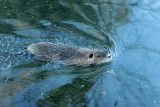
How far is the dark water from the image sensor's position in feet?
14.4

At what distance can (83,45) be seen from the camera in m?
Result: 5.79

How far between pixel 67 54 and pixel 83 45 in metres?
0.72

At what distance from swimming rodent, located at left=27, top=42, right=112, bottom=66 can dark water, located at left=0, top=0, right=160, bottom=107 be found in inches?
5.1

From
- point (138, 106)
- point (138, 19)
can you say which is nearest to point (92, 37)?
point (138, 19)

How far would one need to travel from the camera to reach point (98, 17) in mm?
7078

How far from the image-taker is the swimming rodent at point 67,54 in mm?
5152

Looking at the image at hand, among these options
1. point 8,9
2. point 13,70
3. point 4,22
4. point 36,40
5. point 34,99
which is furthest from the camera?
point 8,9

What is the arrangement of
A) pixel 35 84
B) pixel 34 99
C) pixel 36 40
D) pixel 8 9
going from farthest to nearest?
pixel 8 9
pixel 36 40
pixel 35 84
pixel 34 99

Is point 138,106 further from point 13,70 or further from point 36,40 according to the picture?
point 36,40

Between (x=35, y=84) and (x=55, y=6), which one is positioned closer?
(x=35, y=84)

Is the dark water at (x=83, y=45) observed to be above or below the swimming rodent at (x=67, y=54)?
below

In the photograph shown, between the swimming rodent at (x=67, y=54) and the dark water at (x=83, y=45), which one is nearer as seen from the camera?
the dark water at (x=83, y=45)

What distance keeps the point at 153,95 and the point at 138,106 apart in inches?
16.3

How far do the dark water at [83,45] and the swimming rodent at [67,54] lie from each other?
13cm
